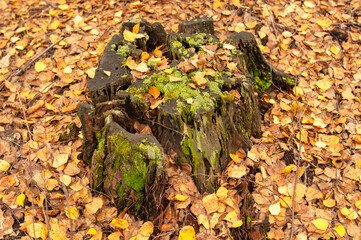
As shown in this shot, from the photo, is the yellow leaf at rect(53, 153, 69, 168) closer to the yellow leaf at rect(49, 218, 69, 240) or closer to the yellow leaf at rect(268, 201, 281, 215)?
the yellow leaf at rect(49, 218, 69, 240)

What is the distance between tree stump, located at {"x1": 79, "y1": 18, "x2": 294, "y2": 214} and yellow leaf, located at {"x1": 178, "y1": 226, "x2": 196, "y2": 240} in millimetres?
317

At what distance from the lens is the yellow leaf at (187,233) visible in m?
2.31

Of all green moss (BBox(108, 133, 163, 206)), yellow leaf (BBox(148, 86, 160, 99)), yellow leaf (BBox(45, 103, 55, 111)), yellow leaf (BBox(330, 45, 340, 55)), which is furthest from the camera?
yellow leaf (BBox(330, 45, 340, 55))

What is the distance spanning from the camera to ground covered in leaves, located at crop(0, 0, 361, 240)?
245 cm

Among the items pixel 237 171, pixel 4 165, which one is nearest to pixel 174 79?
pixel 237 171

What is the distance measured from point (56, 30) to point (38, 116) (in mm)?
1701

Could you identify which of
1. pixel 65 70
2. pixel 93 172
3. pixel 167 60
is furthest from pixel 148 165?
pixel 65 70

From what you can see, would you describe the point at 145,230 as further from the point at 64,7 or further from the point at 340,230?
the point at 64,7

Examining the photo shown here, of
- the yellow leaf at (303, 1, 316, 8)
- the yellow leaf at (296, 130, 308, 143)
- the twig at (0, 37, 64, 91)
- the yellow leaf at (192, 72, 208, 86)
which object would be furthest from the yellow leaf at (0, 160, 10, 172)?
the yellow leaf at (303, 1, 316, 8)

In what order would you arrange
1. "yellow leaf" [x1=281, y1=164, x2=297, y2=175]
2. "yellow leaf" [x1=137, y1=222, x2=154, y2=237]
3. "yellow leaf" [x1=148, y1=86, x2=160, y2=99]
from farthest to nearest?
"yellow leaf" [x1=281, y1=164, x2=297, y2=175]
"yellow leaf" [x1=148, y1=86, x2=160, y2=99]
"yellow leaf" [x1=137, y1=222, x2=154, y2=237]

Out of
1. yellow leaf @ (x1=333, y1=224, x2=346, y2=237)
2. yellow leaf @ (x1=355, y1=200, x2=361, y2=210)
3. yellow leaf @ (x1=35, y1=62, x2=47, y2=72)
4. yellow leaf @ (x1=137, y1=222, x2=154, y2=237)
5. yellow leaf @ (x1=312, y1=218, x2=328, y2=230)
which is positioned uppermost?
yellow leaf @ (x1=35, y1=62, x2=47, y2=72)

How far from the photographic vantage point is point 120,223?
2385mm

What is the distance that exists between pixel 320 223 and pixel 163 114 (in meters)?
1.61

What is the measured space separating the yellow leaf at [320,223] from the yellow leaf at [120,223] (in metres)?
1.57
